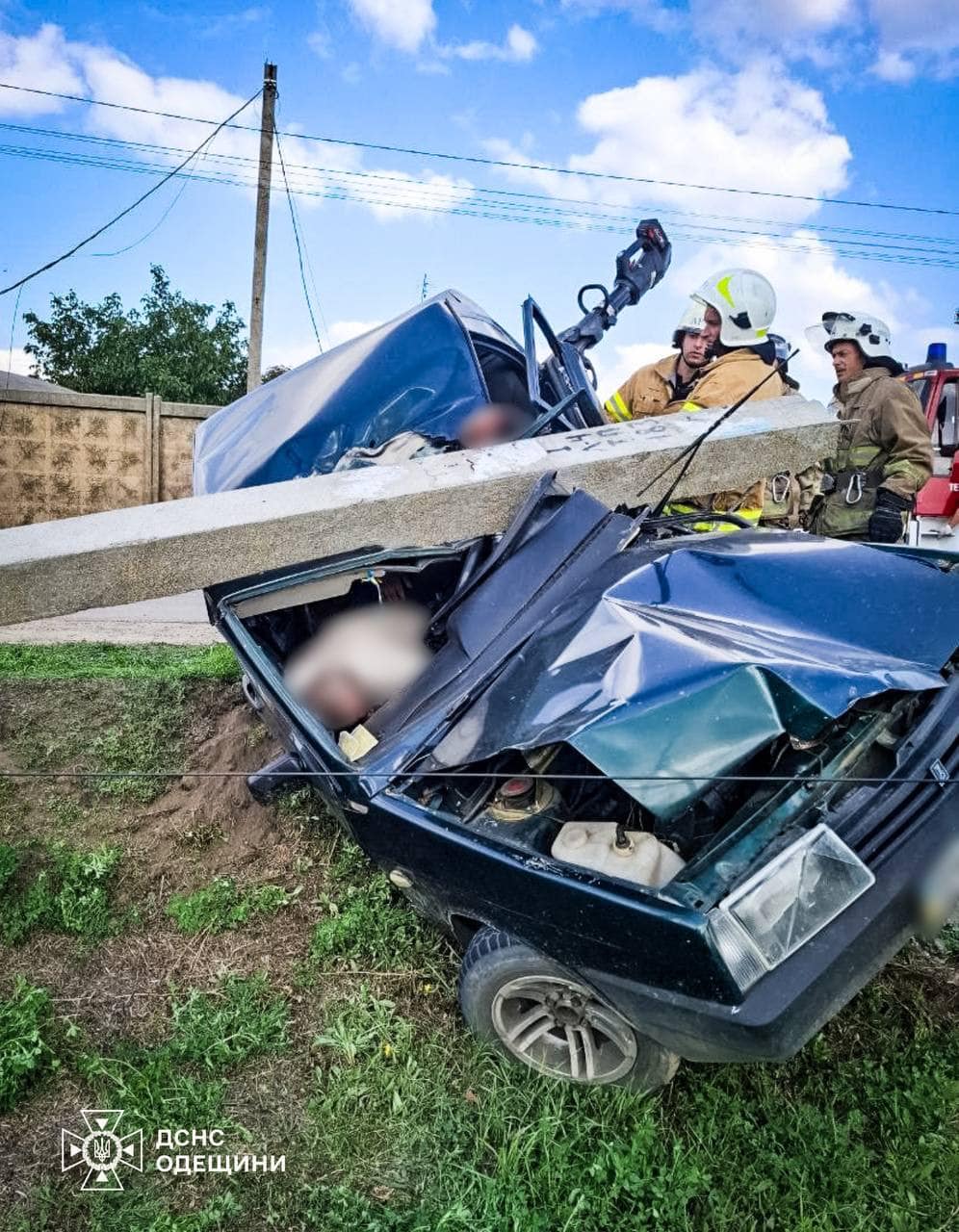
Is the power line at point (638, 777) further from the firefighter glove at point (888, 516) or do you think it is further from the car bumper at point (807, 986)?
the firefighter glove at point (888, 516)

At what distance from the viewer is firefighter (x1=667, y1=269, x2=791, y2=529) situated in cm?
418

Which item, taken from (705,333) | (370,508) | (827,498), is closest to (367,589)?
(370,508)

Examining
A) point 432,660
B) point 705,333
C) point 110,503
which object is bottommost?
point 110,503

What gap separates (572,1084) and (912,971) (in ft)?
3.87

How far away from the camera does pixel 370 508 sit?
319 cm

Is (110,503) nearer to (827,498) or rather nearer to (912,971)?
(827,498)

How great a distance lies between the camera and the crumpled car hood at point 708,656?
2.04 metres

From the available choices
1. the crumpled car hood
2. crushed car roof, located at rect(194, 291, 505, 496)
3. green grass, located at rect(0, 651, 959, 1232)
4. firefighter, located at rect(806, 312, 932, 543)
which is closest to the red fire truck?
firefighter, located at rect(806, 312, 932, 543)

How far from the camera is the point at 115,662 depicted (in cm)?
606

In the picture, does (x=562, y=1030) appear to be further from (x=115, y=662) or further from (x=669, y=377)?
(x=115, y=662)

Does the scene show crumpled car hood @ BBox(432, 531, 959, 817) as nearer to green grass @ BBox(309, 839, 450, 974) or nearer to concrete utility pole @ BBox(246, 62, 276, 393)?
green grass @ BBox(309, 839, 450, 974)

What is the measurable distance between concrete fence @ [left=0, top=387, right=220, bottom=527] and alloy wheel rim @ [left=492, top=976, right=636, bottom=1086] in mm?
11382

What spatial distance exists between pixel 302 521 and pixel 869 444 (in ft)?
10.8

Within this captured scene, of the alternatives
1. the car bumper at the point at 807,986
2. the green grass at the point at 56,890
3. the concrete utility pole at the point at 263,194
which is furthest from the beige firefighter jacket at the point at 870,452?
the concrete utility pole at the point at 263,194
